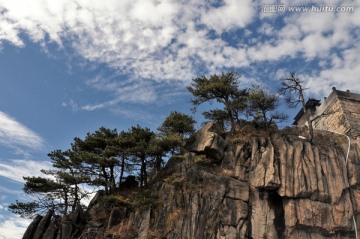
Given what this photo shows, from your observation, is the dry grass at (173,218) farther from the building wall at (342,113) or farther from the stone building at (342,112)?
the building wall at (342,113)

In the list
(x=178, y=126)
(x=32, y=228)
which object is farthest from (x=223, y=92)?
(x=32, y=228)

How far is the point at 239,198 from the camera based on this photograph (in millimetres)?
21906

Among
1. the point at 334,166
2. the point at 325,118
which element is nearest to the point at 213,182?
the point at 334,166

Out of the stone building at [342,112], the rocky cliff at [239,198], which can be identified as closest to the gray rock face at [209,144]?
the rocky cliff at [239,198]

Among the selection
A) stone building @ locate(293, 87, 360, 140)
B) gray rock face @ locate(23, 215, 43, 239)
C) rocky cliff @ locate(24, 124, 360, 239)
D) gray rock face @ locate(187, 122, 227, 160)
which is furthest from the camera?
stone building @ locate(293, 87, 360, 140)

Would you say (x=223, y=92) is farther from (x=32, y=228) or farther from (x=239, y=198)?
(x=32, y=228)

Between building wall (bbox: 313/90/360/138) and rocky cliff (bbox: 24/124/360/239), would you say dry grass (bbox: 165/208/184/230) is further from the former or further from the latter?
building wall (bbox: 313/90/360/138)

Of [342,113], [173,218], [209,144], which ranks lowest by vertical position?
[173,218]

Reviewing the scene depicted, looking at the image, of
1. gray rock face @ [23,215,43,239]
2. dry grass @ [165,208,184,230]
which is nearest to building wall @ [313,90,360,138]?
dry grass @ [165,208,184,230]

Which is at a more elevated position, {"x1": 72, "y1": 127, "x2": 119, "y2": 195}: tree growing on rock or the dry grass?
{"x1": 72, "y1": 127, "x2": 119, "y2": 195}: tree growing on rock

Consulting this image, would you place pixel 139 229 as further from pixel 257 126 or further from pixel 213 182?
pixel 257 126

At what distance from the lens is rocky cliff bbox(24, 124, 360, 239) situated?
2103 centimetres

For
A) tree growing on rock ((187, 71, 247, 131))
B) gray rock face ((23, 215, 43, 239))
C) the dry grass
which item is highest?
tree growing on rock ((187, 71, 247, 131))

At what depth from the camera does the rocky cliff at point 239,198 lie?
69.0 ft
